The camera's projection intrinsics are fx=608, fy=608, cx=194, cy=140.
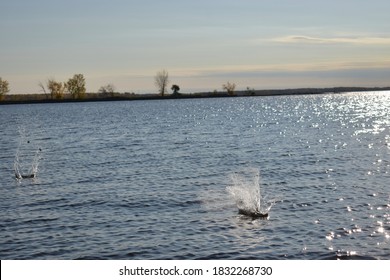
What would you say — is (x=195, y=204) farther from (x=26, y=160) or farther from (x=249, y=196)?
(x=26, y=160)

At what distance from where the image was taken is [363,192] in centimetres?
3753

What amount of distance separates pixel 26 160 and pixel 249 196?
33.0 m

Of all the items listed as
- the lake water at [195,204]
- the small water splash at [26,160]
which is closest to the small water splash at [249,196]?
the lake water at [195,204]

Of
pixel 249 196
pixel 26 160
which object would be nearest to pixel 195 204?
pixel 249 196

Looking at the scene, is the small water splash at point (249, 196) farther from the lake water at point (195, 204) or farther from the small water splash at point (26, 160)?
the small water splash at point (26, 160)

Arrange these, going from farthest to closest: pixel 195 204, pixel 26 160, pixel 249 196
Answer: pixel 26 160
pixel 249 196
pixel 195 204

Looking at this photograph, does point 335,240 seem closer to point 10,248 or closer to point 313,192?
point 313,192

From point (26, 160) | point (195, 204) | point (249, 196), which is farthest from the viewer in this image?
point (26, 160)

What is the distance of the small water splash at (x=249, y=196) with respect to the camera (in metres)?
31.9

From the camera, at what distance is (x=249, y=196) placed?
35.8m

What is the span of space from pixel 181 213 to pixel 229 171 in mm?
17448

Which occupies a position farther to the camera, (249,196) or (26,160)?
(26,160)

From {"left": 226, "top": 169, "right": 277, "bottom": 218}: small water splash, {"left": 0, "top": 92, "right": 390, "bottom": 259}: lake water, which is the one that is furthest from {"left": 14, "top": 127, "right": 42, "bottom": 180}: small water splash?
{"left": 226, "top": 169, "right": 277, "bottom": 218}: small water splash
